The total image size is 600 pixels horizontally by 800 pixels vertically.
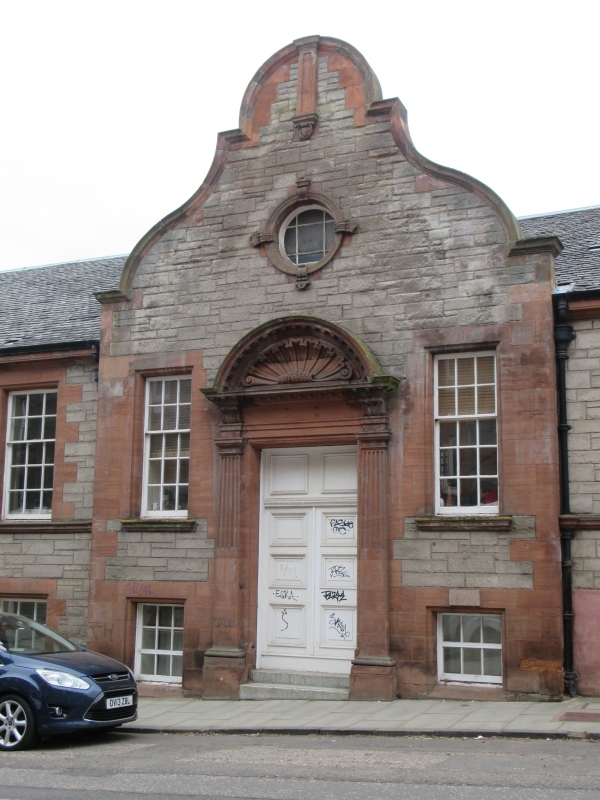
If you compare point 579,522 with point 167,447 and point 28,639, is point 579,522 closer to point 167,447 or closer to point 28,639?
point 167,447

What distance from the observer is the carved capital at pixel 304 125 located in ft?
49.0

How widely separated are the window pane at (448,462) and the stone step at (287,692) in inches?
131

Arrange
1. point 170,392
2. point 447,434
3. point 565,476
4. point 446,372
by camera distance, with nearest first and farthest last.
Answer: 1. point 565,476
2. point 447,434
3. point 446,372
4. point 170,392

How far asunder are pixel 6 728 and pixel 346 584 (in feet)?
17.3

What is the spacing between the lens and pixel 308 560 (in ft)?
47.0

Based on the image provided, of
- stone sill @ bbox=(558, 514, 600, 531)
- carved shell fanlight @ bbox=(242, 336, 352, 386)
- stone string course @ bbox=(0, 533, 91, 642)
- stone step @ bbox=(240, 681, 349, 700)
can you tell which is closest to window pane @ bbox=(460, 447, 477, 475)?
stone sill @ bbox=(558, 514, 600, 531)

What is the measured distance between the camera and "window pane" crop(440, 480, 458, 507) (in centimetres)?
1341

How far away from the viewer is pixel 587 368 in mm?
12945

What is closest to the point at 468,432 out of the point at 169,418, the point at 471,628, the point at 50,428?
the point at 471,628

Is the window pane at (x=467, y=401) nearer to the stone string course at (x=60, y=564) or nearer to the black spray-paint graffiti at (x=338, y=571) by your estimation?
the black spray-paint graffiti at (x=338, y=571)

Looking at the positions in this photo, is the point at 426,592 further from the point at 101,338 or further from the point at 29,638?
the point at 101,338

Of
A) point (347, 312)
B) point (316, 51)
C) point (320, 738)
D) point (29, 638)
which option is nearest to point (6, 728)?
point (29, 638)

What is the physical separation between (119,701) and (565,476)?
6353 mm

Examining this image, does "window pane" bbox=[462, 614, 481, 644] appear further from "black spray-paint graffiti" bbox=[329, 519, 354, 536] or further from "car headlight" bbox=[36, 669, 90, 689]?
"car headlight" bbox=[36, 669, 90, 689]
